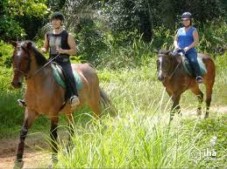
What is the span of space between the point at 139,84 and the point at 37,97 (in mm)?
7539

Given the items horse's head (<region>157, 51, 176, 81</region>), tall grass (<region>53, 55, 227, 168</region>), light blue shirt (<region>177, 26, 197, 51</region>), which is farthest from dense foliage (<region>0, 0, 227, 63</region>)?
tall grass (<region>53, 55, 227, 168</region>)

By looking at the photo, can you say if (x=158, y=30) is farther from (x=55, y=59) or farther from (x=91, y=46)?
(x=55, y=59)

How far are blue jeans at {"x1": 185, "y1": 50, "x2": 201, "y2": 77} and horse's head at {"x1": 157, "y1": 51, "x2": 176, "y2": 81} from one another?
69cm

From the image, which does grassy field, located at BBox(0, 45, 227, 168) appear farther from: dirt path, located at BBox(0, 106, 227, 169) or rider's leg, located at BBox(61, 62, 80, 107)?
rider's leg, located at BBox(61, 62, 80, 107)

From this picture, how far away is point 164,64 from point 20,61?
15.6 feet

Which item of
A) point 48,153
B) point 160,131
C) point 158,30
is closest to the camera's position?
point 160,131

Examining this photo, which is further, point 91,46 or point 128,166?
point 91,46

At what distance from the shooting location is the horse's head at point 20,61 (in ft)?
27.1

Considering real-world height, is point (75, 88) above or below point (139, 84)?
above

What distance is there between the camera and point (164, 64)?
12297 millimetres

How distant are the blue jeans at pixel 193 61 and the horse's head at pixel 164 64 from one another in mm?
688

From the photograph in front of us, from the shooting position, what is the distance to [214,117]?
8164 mm

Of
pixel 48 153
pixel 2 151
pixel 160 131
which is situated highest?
pixel 160 131

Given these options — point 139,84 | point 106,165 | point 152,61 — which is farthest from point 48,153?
point 152,61
